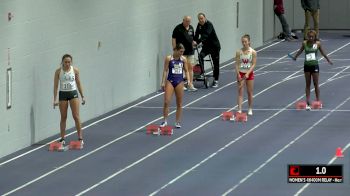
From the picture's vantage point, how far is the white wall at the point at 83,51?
2527 cm

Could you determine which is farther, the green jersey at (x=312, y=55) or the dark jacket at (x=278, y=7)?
the dark jacket at (x=278, y=7)

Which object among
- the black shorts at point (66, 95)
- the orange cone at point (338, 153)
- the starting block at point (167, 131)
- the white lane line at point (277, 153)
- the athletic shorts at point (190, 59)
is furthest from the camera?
the athletic shorts at point (190, 59)

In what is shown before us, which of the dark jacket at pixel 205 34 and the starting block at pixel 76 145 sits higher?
the dark jacket at pixel 205 34

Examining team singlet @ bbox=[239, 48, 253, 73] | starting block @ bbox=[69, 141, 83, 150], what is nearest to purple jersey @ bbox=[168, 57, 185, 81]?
team singlet @ bbox=[239, 48, 253, 73]

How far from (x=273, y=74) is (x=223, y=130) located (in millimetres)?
9986

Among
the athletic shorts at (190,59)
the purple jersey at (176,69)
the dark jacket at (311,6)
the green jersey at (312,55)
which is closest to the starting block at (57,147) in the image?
the purple jersey at (176,69)

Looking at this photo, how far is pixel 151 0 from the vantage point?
33344 mm

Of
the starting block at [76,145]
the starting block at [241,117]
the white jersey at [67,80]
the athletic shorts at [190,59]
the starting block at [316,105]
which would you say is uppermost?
the white jersey at [67,80]

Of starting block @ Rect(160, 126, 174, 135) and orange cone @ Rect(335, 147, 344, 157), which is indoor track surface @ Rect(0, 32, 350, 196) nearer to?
orange cone @ Rect(335, 147, 344, 157)

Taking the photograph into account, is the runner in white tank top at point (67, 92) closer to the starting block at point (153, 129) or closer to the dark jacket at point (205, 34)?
the starting block at point (153, 129)

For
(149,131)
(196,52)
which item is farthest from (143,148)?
(196,52)

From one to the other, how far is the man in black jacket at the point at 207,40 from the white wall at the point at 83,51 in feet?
3.18

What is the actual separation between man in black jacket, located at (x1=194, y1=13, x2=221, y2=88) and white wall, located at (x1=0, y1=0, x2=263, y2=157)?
971mm

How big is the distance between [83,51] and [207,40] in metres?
6.71
